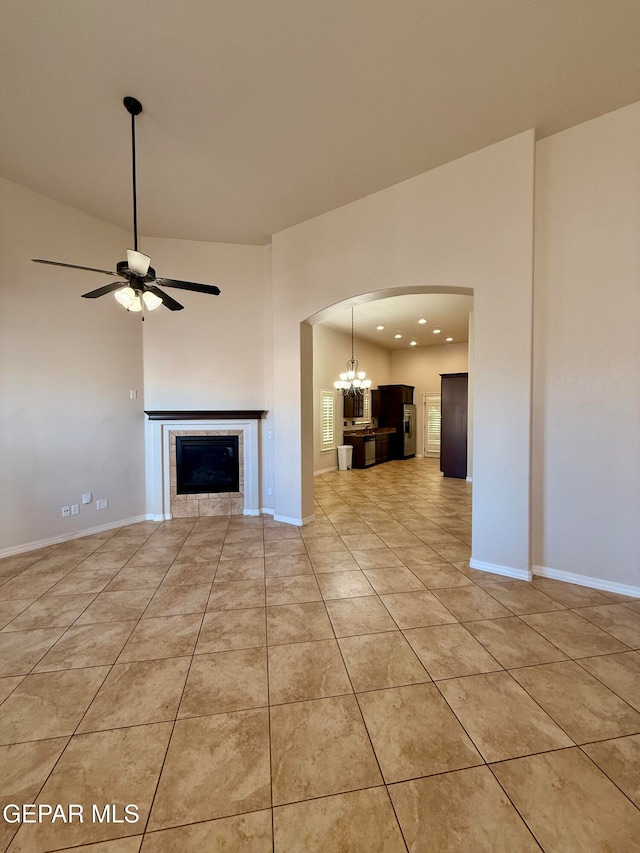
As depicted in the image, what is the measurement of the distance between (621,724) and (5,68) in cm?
543

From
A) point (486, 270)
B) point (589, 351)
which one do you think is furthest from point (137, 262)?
point (589, 351)

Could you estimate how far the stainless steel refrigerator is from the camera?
11.4 m

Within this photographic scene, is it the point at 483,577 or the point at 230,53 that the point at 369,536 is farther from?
the point at 230,53

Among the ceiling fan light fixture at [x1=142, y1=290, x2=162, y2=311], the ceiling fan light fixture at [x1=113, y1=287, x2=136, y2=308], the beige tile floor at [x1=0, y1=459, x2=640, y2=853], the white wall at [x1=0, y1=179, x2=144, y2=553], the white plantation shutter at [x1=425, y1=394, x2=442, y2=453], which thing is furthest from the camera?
the white plantation shutter at [x1=425, y1=394, x2=442, y2=453]

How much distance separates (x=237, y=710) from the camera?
1762 millimetres

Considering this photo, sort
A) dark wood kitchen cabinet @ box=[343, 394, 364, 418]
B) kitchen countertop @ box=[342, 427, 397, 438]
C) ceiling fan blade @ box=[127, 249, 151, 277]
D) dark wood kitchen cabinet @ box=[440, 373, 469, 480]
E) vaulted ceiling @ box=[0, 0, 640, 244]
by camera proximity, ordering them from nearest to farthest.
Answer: vaulted ceiling @ box=[0, 0, 640, 244]
ceiling fan blade @ box=[127, 249, 151, 277]
dark wood kitchen cabinet @ box=[440, 373, 469, 480]
kitchen countertop @ box=[342, 427, 397, 438]
dark wood kitchen cabinet @ box=[343, 394, 364, 418]

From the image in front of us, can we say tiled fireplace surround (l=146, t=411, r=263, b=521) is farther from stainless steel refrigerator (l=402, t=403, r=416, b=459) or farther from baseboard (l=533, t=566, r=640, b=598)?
stainless steel refrigerator (l=402, t=403, r=416, b=459)

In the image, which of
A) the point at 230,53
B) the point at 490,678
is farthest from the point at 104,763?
the point at 230,53

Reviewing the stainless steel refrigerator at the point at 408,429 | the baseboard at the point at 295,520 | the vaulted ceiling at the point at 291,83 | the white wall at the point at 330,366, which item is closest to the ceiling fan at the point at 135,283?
the vaulted ceiling at the point at 291,83

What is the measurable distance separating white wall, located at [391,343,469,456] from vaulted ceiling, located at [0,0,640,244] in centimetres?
882

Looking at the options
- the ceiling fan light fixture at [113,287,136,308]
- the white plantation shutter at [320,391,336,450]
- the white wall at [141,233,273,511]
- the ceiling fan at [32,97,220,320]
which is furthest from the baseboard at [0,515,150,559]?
the white plantation shutter at [320,391,336,450]

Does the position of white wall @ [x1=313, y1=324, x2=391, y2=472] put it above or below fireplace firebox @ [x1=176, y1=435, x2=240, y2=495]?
above

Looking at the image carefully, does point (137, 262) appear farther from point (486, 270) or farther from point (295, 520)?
point (295, 520)

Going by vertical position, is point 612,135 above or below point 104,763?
above
